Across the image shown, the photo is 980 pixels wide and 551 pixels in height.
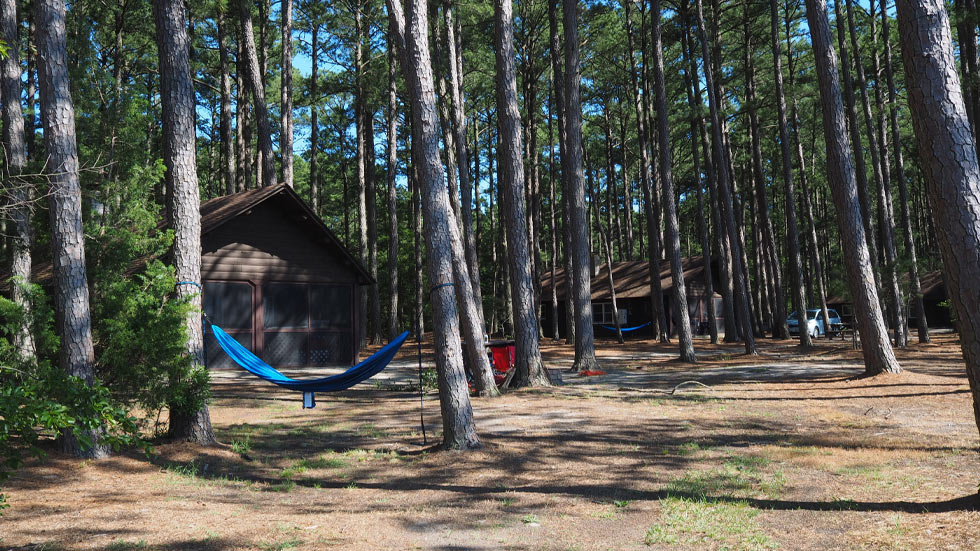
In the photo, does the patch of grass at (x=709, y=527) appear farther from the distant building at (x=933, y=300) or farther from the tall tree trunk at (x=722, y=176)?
the distant building at (x=933, y=300)

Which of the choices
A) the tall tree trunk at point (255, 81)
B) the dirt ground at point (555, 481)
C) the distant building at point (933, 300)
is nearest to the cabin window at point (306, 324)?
the tall tree trunk at point (255, 81)

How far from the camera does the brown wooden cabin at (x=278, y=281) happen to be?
16484mm

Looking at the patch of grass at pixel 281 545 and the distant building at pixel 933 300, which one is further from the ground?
the distant building at pixel 933 300

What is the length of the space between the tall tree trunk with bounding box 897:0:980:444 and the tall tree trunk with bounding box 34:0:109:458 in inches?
274

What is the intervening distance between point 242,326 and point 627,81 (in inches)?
770

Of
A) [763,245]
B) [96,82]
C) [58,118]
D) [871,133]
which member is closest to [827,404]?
[58,118]

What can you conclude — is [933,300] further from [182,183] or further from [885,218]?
[182,183]

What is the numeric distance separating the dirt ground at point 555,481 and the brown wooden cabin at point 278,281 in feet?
23.6

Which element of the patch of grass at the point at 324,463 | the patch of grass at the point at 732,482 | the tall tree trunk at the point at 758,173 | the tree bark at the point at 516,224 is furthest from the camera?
the tall tree trunk at the point at 758,173

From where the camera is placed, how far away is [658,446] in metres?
6.76

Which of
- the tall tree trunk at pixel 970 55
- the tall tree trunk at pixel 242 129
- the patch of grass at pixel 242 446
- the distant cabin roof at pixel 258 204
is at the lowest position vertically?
the patch of grass at pixel 242 446

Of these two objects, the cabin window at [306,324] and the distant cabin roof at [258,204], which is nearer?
the distant cabin roof at [258,204]

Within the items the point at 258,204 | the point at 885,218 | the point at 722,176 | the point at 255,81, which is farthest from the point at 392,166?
the point at 885,218

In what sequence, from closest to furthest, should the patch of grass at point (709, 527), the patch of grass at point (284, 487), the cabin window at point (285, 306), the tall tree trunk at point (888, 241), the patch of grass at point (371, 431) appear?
the patch of grass at point (709, 527) → the patch of grass at point (284, 487) → the patch of grass at point (371, 431) → the cabin window at point (285, 306) → the tall tree trunk at point (888, 241)
